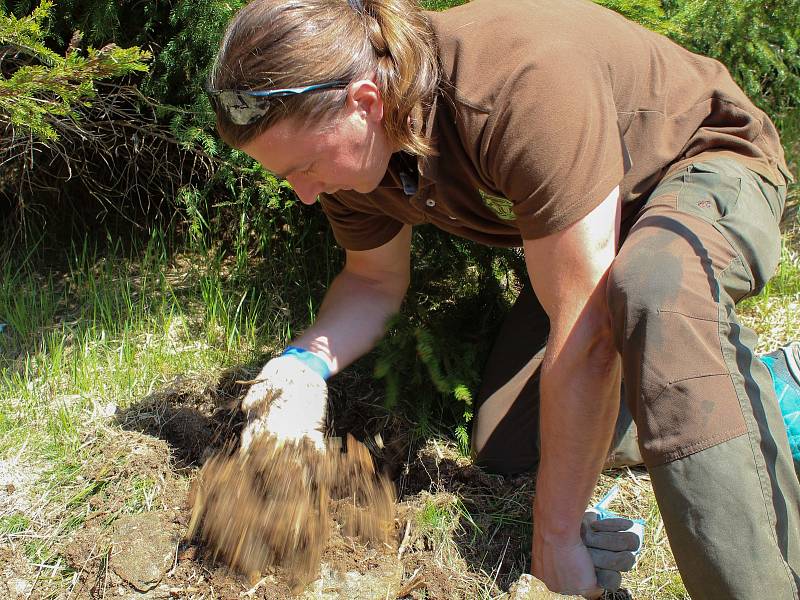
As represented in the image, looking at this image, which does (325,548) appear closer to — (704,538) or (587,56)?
(704,538)

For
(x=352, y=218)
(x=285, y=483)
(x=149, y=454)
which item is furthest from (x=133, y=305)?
(x=285, y=483)

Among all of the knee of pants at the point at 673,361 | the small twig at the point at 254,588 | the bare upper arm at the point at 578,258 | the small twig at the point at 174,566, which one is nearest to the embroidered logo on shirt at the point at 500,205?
the bare upper arm at the point at 578,258

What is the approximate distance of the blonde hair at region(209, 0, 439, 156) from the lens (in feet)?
5.78

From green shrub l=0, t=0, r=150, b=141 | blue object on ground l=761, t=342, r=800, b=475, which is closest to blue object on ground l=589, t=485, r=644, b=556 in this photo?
blue object on ground l=761, t=342, r=800, b=475

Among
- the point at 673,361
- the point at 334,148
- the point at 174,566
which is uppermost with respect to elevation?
the point at 334,148

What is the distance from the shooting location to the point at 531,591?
68.8 inches

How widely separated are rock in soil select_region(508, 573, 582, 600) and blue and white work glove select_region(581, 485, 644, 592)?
7.5 inches

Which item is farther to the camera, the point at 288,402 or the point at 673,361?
the point at 288,402

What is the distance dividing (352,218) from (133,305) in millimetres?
1142

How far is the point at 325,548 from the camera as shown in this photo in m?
1.94

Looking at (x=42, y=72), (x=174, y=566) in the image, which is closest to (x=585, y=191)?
(x=174, y=566)

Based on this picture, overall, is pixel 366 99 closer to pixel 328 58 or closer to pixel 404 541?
pixel 328 58

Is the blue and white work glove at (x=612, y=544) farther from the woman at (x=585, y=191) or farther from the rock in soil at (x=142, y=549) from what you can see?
the rock in soil at (x=142, y=549)

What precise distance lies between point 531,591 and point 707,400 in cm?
59
